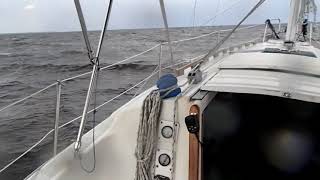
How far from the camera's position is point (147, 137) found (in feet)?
8.90

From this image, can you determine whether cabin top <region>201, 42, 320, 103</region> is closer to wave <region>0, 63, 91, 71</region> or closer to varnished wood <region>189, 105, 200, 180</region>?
varnished wood <region>189, 105, 200, 180</region>

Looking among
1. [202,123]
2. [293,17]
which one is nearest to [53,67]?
[293,17]

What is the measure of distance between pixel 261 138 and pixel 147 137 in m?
1.21

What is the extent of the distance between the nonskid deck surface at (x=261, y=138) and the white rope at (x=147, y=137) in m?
0.51

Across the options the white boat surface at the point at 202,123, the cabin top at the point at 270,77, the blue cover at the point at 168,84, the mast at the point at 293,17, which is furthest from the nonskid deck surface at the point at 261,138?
the mast at the point at 293,17

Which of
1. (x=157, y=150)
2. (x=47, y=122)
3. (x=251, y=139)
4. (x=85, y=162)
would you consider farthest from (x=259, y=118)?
(x=47, y=122)

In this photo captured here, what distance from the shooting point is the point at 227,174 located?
131 inches

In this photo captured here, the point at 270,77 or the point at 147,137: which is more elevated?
the point at 270,77

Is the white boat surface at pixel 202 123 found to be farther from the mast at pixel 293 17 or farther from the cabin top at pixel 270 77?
the mast at pixel 293 17

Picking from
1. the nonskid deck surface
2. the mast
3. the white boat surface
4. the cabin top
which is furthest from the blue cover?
the mast

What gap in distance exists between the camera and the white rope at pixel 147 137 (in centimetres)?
270

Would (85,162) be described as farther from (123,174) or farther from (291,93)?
(291,93)

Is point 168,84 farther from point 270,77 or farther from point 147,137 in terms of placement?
point 270,77

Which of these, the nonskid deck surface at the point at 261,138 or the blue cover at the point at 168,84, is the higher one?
the blue cover at the point at 168,84
